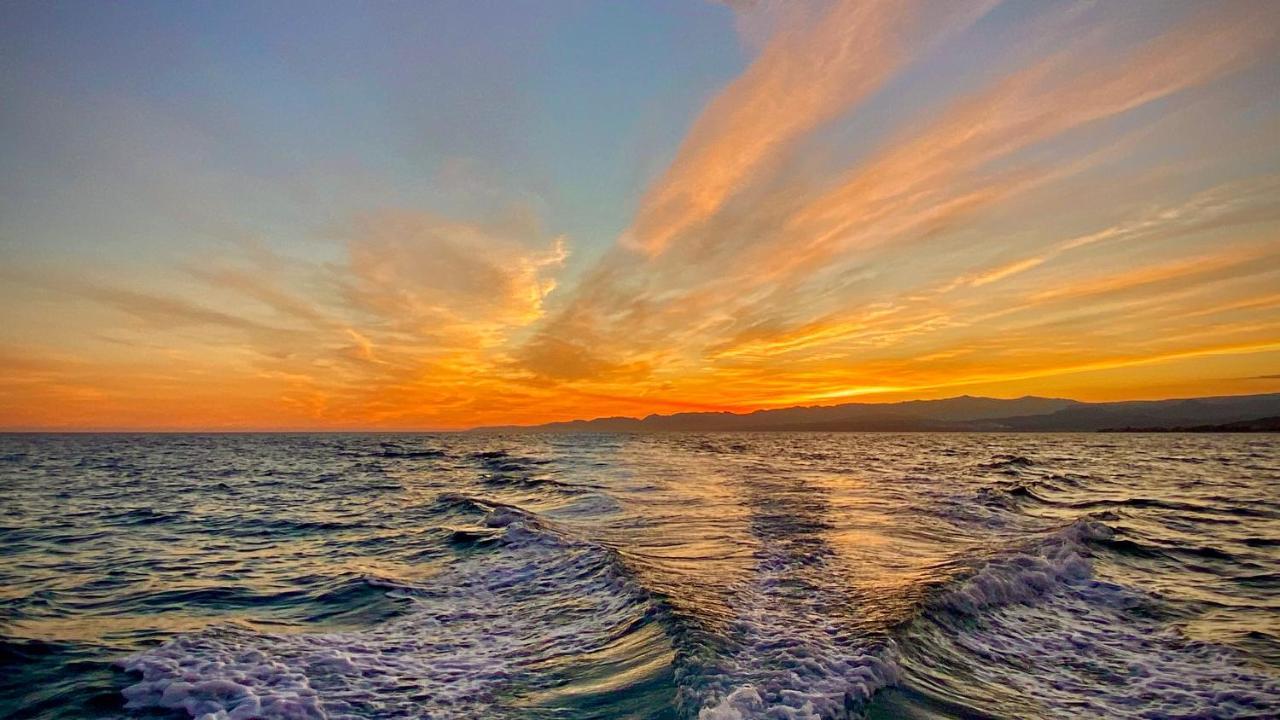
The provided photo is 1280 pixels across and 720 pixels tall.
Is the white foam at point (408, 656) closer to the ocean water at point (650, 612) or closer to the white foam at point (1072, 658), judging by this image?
the ocean water at point (650, 612)

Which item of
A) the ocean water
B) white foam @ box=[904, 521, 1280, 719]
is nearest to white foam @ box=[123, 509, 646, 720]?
the ocean water

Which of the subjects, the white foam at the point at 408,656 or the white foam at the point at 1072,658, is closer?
the white foam at the point at 408,656

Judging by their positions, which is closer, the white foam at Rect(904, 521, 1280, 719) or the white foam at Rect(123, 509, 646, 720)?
the white foam at Rect(123, 509, 646, 720)

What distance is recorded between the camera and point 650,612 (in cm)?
984

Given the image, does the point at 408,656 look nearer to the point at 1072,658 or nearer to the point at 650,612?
the point at 650,612

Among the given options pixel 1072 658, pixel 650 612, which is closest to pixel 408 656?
pixel 650 612

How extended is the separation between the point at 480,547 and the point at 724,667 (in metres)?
10.8

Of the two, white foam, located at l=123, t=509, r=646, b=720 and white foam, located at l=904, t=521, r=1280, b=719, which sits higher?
white foam, located at l=123, t=509, r=646, b=720

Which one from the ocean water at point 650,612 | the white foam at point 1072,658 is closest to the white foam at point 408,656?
the ocean water at point 650,612

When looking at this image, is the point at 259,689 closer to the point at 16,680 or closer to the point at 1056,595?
the point at 16,680

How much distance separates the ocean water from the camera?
23.1ft

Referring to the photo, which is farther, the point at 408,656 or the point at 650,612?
the point at 650,612

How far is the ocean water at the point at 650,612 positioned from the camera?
23.1 ft

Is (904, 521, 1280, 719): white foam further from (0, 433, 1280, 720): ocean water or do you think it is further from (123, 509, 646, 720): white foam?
(123, 509, 646, 720): white foam
